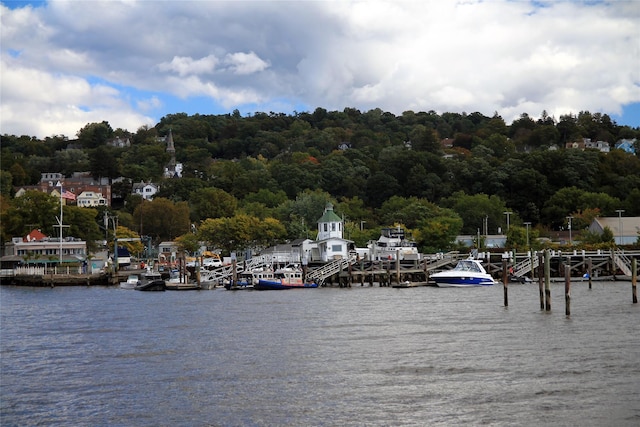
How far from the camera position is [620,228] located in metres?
114

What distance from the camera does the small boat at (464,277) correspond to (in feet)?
261

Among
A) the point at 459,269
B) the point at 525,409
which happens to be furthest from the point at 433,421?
the point at 459,269

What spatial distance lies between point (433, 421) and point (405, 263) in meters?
64.3

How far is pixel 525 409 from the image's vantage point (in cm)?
2911

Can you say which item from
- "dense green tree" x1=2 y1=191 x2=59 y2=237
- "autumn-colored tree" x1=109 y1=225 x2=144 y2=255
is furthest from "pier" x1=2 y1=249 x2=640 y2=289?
"autumn-colored tree" x1=109 y1=225 x2=144 y2=255

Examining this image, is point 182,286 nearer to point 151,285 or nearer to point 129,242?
point 151,285

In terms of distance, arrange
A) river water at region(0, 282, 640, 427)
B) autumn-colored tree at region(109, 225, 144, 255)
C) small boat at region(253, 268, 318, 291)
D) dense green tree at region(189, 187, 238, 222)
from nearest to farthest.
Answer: river water at region(0, 282, 640, 427)
small boat at region(253, 268, 318, 291)
autumn-colored tree at region(109, 225, 144, 255)
dense green tree at region(189, 187, 238, 222)

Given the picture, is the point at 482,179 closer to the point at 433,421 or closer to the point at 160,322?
the point at 160,322

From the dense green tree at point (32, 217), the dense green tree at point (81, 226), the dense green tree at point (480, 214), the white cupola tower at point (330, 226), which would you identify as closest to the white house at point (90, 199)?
the dense green tree at point (32, 217)

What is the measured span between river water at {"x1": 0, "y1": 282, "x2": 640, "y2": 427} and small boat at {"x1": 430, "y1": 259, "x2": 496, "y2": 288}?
16.6 metres

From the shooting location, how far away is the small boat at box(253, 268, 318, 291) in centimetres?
8262

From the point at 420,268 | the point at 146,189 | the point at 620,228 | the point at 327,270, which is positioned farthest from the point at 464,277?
the point at 146,189

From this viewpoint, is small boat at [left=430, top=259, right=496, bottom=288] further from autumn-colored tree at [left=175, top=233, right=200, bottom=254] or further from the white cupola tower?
autumn-colored tree at [left=175, top=233, right=200, bottom=254]

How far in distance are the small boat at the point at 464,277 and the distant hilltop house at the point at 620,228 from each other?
123 feet
